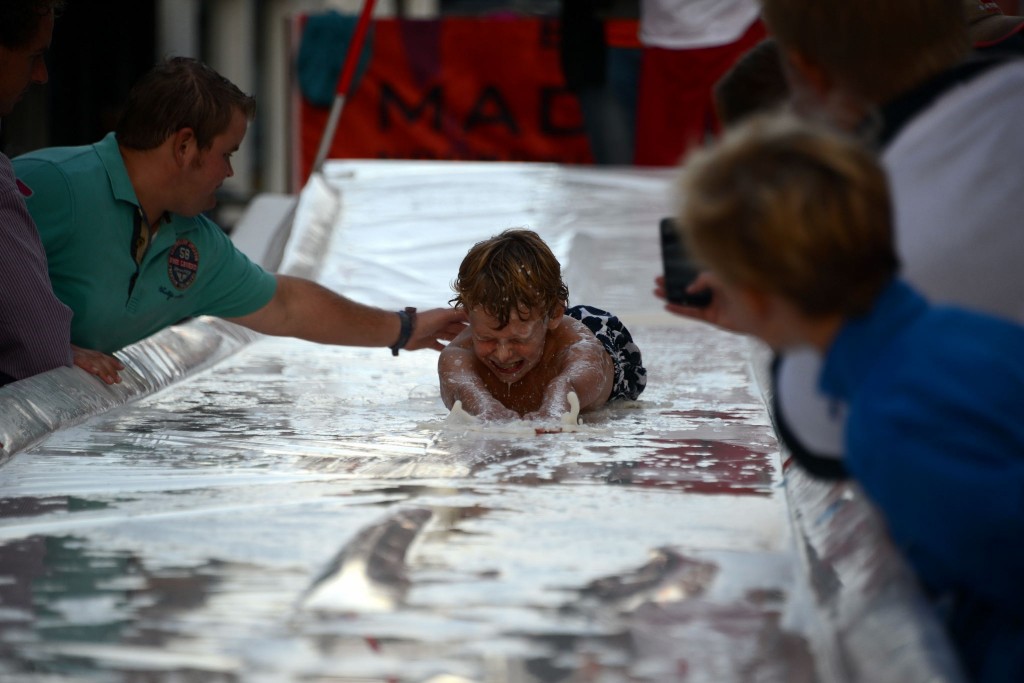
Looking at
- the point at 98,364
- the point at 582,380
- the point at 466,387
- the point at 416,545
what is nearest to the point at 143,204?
the point at 98,364

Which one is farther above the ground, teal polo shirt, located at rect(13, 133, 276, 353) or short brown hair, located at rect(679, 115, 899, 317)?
short brown hair, located at rect(679, 115, 899, 317)

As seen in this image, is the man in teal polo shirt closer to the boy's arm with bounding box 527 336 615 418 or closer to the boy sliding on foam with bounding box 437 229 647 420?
the boy sliding on foam with bounding box 437 229 647 420

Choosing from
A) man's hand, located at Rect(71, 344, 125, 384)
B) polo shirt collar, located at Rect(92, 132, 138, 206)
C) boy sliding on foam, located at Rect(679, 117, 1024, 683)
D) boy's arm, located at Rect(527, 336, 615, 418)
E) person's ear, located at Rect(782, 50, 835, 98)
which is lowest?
man's hand, located at Rect(71, 344, 125, 384)

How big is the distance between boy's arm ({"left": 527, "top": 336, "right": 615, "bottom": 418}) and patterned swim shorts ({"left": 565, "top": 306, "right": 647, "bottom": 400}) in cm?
6

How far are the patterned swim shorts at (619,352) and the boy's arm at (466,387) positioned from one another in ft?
0.93

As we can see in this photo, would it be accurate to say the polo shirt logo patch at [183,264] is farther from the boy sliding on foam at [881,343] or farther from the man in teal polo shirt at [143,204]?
the boy sliding on foam at [881,343]

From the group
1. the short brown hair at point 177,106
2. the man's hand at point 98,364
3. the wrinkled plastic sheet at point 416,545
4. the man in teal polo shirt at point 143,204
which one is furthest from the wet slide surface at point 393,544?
the short brown hair at point 177,106

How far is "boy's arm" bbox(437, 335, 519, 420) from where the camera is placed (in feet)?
7.50

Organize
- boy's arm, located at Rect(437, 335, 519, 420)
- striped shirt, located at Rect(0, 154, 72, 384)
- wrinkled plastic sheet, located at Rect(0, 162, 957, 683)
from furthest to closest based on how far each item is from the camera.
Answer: boy's arm, located at Rect(437, 335, 519, 420), striped shirt, located at Rect(0, 154, 72, 384), wrinkled plastic sheet, located at Rect(0, 162, 957, 683)

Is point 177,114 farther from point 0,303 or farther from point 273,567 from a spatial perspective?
point 273,567

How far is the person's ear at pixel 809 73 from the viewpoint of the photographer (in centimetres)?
131

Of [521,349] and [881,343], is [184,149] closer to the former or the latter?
[521,349]

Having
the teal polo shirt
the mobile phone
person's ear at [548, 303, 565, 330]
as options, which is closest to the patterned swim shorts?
person's ear at [548, 303, 565, 330]

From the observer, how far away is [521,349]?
2.35 metres
